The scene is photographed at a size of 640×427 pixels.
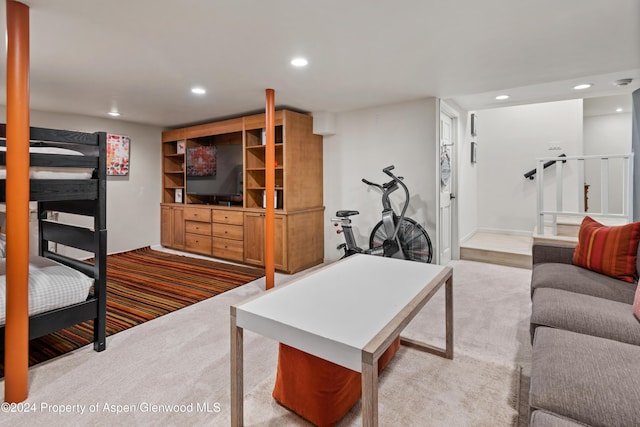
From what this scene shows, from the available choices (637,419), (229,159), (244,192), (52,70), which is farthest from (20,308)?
(229,159)

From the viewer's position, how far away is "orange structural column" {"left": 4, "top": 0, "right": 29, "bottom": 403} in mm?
1673

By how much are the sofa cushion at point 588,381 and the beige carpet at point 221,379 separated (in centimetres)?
49

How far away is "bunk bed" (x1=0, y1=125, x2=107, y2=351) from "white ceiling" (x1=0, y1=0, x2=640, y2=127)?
75 cm

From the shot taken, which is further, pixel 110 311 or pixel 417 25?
pixel 110 311

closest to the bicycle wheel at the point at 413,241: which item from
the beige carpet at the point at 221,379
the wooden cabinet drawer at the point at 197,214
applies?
the beige carpet at the point at 221,379

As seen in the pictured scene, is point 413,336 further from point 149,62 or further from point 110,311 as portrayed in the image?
point 149,62

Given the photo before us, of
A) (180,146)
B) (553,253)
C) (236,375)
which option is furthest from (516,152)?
(236,375)

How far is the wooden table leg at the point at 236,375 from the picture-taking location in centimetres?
149

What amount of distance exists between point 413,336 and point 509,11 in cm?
220

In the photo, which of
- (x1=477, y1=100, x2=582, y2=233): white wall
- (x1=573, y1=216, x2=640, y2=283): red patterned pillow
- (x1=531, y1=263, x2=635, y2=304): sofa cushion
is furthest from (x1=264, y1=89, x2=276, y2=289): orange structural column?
(x1=477, y1=100, x2=582, y2=233): white wall

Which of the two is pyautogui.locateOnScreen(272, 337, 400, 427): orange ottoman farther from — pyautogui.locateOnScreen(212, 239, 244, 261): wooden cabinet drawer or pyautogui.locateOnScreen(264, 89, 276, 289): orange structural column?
pyautogui.locateOnScreen(212, 239, 244, 261): wooden cabinet drawer

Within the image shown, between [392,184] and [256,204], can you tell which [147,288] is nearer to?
[256,204]

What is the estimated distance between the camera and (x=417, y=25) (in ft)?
7.07

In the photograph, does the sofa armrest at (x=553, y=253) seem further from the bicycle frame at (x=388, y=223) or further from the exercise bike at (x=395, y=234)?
the bicycle frame at (x=388, y=223)
